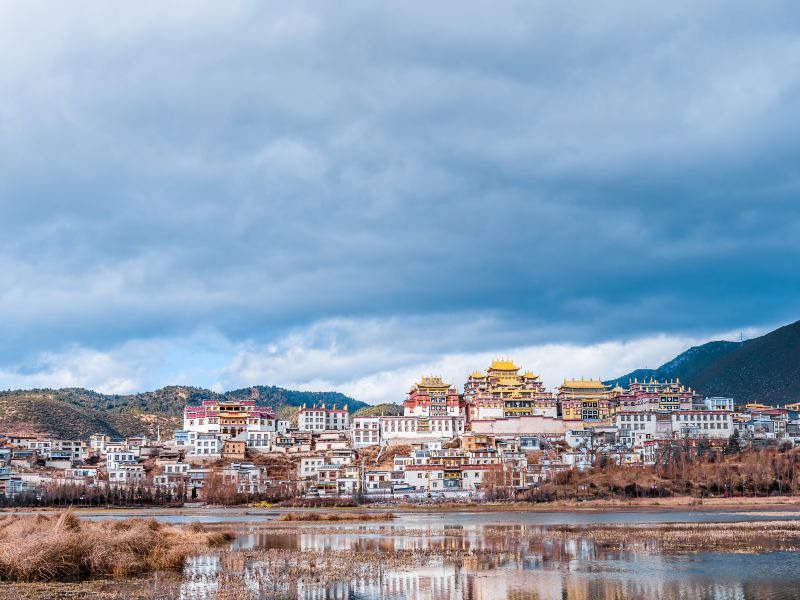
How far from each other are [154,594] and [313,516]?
46598mm

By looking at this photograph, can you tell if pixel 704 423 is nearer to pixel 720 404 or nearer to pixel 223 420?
pixel 720 404

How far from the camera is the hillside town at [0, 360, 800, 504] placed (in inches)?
4434

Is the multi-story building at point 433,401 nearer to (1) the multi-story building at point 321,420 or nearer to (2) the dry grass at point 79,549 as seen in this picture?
(1) the multi-story building at point 321,420

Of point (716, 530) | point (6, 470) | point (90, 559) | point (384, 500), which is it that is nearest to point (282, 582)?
point (90, 559)

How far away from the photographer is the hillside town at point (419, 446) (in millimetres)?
112625

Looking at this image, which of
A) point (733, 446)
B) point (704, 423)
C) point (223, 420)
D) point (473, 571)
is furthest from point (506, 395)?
point (473, 571)

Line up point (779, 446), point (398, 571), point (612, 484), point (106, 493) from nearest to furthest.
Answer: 1. point (398, 571)
2. point (612, 484)
3. point (106, 493)
4. point (779, 446)

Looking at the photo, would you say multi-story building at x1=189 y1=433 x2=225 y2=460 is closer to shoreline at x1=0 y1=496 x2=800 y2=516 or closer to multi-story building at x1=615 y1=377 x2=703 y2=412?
shoreline at x1=0 y1=496 x2=800 y2=516

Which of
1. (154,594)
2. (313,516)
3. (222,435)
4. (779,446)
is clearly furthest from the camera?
(222,435)

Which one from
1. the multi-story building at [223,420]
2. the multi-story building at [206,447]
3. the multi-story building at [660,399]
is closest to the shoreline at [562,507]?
the multi-story building at [206,447]

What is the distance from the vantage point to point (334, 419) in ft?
536

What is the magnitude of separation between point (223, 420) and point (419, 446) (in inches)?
1400

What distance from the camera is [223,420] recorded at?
145000 mm

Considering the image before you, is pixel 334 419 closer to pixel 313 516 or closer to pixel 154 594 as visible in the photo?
pixel 313 516
